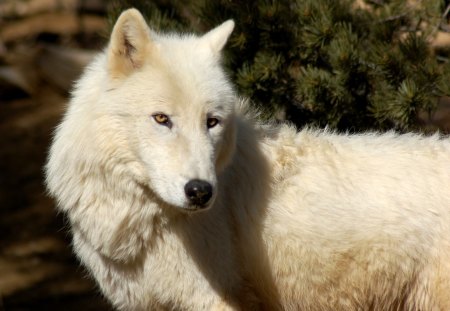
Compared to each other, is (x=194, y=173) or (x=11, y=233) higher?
(x=194, y=173)

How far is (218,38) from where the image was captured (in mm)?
4355

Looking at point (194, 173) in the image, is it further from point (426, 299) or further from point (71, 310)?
point (71, 310)

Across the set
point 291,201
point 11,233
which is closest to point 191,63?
point 291,201

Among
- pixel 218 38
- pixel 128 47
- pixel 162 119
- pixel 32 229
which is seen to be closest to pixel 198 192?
pixel 162 119

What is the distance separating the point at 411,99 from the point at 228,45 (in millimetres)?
1430

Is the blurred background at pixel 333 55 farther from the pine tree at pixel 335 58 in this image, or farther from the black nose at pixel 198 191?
the black nose at pixel 198 191

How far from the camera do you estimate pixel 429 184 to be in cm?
448

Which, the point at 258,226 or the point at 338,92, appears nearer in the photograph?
the point at 258,226

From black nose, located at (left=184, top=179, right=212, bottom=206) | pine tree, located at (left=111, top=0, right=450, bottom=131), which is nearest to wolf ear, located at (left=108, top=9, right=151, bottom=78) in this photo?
black nose, located at (left=184, top=179, right=212, bottom=206)

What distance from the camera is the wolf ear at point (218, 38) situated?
4309mm

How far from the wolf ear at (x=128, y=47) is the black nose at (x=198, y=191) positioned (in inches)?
31.6

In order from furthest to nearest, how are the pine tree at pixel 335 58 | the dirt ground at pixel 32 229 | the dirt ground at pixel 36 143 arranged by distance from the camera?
the dirt ground at pixel 36 143
the dirt ground at pixel 32 229
the pine tree at pixel 335 58

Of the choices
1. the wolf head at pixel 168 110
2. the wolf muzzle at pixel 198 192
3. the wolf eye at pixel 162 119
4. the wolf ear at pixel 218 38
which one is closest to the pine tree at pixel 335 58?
the wolf ear at pixel 218 38

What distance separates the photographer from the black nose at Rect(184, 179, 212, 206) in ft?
12.1
